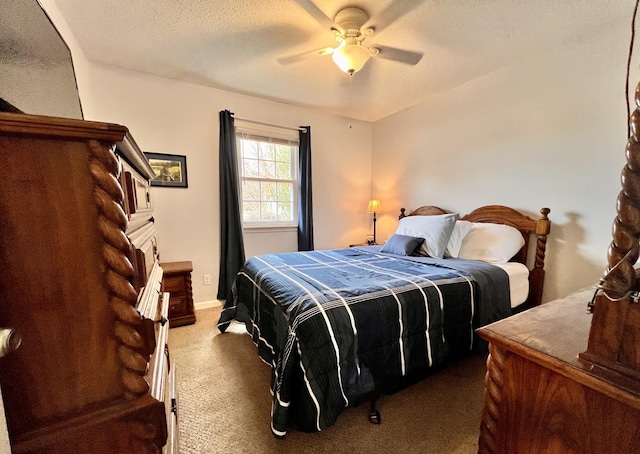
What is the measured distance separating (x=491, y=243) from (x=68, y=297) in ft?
9.07

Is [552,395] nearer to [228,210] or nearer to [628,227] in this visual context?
[628,227]

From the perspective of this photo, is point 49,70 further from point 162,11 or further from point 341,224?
point 341,224

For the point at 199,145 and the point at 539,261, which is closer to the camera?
the point at 539,261

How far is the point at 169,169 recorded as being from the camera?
2.80 metres

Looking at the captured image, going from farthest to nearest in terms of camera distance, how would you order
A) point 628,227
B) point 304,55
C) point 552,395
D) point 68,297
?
1. point 304,55
2. point 552,395
3. point 628,227
4. point 68,297

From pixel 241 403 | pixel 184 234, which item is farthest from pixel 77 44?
pixel 241 403

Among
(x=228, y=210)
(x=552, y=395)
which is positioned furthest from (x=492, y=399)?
(x=228, y=210)

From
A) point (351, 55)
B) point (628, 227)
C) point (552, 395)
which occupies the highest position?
point (351, 55)

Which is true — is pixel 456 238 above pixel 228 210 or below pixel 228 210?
below

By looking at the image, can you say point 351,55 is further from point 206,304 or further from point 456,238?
point 206,304

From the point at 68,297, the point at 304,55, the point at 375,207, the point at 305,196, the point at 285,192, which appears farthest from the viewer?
the point at 375,207

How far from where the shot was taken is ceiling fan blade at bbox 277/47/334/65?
2027 mm

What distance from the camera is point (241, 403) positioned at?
1.60 meters

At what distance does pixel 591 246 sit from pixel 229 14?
3.22 meters
